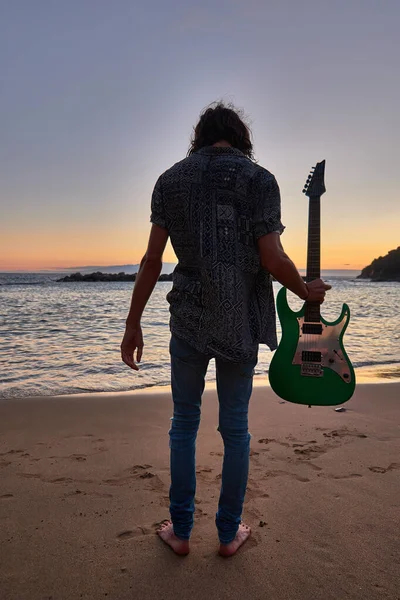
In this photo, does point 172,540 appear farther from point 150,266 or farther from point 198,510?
point 150,266

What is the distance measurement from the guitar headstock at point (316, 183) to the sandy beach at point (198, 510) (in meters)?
1.77

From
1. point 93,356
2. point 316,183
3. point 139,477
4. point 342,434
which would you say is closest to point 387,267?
point 93,356

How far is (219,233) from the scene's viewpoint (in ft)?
6.20

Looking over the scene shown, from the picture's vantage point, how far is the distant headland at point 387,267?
64.5 metres

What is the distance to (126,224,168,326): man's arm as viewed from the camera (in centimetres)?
201

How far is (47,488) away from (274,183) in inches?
86.3

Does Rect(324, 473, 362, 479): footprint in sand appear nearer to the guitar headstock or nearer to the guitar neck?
the guitar neck

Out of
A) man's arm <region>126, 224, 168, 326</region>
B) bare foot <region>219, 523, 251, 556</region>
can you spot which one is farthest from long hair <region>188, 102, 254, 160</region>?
bare foot <region>219, 523, 251, 556</region>

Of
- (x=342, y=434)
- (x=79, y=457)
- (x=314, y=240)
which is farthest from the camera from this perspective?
→ (x=342, y=434)

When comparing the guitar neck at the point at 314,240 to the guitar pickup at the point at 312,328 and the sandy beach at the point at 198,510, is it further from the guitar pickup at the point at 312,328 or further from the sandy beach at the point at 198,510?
the sandy beach at the point at 198,510

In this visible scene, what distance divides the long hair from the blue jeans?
0.91 metres

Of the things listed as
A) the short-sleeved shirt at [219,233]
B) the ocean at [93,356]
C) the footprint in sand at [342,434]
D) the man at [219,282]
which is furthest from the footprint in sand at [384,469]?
the ocean at [93,356]

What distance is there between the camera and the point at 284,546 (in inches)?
85.9

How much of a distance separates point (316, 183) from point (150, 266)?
1.26m
